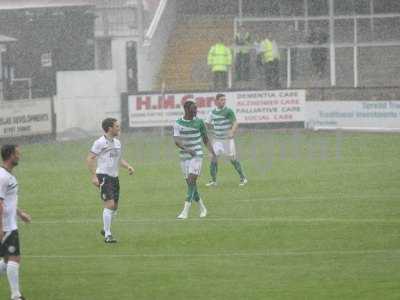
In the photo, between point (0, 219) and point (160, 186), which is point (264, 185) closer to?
point (160, 186)

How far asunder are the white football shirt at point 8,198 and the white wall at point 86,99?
28.3 metres

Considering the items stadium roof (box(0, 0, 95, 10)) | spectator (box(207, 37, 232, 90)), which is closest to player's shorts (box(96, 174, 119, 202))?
spectator (box(207, 37, 232, 90))

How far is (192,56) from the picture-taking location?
51688mm

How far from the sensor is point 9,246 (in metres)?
13.9

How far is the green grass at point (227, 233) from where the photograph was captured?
15.2m

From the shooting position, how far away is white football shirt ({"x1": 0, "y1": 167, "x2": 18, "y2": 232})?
13.9 m

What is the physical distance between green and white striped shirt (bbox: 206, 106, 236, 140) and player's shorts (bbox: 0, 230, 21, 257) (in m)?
15.3

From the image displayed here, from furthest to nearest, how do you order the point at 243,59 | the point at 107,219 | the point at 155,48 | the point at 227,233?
the point at 155,48 → the point at 243,59 → the point at 227,233 → the point at 107,219

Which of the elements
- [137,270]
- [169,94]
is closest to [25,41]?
[169,94]

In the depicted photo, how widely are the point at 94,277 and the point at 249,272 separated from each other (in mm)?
2175

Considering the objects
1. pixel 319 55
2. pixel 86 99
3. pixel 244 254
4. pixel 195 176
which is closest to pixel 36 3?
pixel 86 99

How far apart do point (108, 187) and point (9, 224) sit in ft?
17.1

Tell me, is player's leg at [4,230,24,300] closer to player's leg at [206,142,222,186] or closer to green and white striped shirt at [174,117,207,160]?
green and white striped shirt at [174,117,207,160]

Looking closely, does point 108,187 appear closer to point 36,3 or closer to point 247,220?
point 247,220
